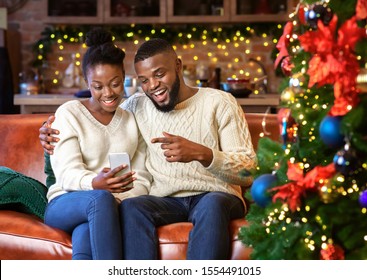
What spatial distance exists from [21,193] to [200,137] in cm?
71

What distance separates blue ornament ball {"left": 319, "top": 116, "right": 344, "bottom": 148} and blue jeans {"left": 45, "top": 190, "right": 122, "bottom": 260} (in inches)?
39.3

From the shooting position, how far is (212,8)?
246 inches

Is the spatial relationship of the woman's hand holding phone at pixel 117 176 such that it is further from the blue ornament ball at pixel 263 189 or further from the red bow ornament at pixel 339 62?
the red bow ornament at pixel 339 62

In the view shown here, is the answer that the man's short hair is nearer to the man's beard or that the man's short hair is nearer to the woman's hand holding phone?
the man's beard

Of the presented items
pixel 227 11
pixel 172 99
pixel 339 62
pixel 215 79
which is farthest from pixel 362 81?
pixel 227 11

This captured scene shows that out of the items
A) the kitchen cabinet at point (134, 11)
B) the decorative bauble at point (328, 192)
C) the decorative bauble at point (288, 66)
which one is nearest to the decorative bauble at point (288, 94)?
the decorative bauble at point (288, 66)

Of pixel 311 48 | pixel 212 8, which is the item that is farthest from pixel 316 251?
pixel 212 8

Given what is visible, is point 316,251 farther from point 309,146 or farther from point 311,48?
point 311,48

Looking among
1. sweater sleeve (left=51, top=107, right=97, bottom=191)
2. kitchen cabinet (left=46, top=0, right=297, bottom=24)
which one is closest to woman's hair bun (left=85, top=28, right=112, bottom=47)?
sweater sleeve (left=51, top=107, right=97, bottom=191)

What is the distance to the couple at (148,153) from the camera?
261 cm

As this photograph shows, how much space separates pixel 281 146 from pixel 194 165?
84cm

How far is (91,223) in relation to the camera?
2.57 meters

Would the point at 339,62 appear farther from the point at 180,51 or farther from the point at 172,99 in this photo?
the point at 180,51

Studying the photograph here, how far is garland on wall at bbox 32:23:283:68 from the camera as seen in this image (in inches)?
250
